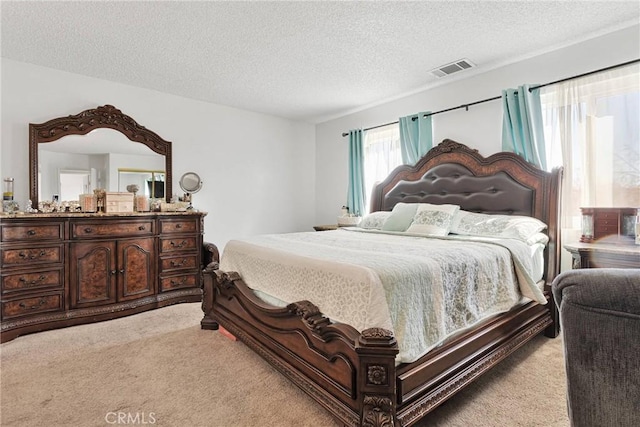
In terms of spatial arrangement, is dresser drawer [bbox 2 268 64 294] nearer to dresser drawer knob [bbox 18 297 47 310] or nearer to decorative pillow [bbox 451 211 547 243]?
dresser drawer knob [bbox 18 297 47 310]

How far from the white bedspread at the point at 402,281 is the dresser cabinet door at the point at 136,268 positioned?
57.4 inches

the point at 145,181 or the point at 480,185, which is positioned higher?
the point at 145,181

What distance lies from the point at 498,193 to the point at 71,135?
4.38 metres

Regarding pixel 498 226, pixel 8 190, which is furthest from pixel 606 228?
pixel 8 190

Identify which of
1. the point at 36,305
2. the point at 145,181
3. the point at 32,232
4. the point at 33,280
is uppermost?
the point at 145,181

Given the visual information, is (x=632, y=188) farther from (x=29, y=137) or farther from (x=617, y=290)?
(x=29, y=137)

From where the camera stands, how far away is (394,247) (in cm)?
219

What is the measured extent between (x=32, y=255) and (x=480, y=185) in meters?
4.17

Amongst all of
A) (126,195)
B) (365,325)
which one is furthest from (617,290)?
(126,195)

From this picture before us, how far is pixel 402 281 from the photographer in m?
1.50

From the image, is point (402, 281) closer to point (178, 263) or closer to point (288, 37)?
point (288, 37)

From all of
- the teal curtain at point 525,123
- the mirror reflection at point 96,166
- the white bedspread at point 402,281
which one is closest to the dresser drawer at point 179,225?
the mirror reflection at point 96,166

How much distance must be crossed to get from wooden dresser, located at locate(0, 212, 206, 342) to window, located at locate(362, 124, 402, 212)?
235 centimetres

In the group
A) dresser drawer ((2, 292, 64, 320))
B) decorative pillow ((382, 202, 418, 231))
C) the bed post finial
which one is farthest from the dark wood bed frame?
dresser drawer ((2, 292, 64, 320))
